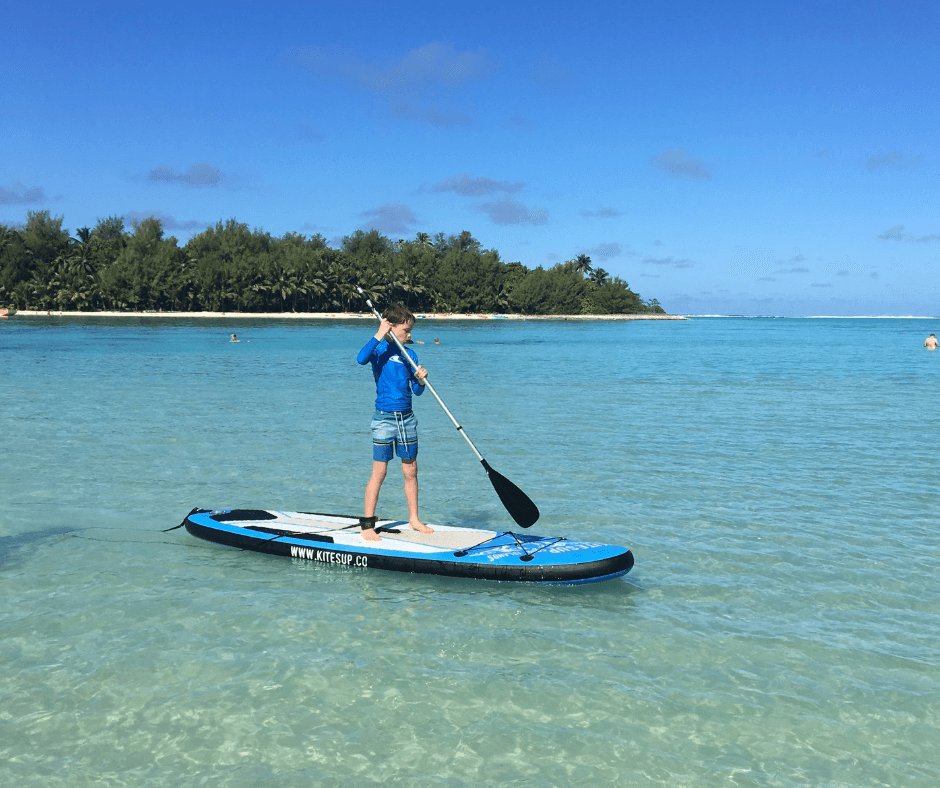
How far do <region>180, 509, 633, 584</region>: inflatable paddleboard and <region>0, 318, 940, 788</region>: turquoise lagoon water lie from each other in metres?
0.18

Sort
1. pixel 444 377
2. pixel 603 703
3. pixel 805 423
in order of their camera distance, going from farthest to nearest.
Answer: pixel 444 377, pixel 805 423, pixel 603 703

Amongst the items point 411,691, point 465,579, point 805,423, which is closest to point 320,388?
point 805,423

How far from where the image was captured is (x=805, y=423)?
61.6 feet

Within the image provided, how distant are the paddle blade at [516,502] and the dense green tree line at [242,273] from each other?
106463 millimetres

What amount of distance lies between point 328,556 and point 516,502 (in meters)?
2.08

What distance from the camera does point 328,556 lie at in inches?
310

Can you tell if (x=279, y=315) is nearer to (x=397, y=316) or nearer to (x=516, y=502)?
(x=397, y=316)

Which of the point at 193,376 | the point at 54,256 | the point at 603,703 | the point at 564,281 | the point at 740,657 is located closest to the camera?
the point at 603,703

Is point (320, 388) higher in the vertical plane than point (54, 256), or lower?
lower

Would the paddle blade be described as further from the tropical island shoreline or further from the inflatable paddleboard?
the tropical island shoreline

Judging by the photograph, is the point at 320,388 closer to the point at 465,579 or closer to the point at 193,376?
the point at 193,376

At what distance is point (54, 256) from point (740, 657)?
448 feet

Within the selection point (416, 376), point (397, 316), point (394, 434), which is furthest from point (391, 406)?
point (397, 316)

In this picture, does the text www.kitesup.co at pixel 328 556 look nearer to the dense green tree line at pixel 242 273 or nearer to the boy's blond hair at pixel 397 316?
the boy's blond hair at pixel 397 316
